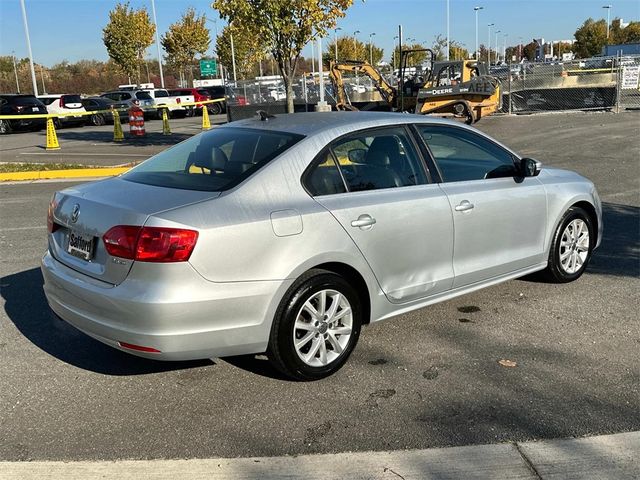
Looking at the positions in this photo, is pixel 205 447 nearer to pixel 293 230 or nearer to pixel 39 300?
pixel 293 230

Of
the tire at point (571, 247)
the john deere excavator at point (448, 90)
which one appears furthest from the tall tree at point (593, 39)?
the tire at point (571, 247)

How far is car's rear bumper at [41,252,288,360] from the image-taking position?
10.9 ft

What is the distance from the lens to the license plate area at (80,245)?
3.62 meters

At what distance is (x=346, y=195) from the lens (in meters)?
3.99

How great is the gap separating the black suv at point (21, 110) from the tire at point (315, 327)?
27503 millimetres

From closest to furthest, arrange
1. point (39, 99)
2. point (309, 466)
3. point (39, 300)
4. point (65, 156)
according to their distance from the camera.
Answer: point (309, 466), point (39, 300), point (65, 156), point (39, 99)

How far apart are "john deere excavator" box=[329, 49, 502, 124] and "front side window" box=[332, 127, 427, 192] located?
17.3 meters

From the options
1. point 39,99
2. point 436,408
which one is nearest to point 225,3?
point 436,408

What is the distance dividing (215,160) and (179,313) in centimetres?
120

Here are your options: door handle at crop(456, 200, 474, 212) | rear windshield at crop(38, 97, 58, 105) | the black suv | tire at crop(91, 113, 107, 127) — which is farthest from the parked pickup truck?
door handle at crop(456, 200, 474, 212)

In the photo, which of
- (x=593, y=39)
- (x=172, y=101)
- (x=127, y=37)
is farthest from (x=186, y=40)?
(x=593, y=39)

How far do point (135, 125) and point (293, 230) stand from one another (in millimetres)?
20033

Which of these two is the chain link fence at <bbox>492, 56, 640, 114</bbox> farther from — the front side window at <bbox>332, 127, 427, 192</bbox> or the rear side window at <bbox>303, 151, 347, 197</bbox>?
the rear side window at <bbox>303, 151, 347, 197</bbox>

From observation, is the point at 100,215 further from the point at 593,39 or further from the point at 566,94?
the point at 593,39
